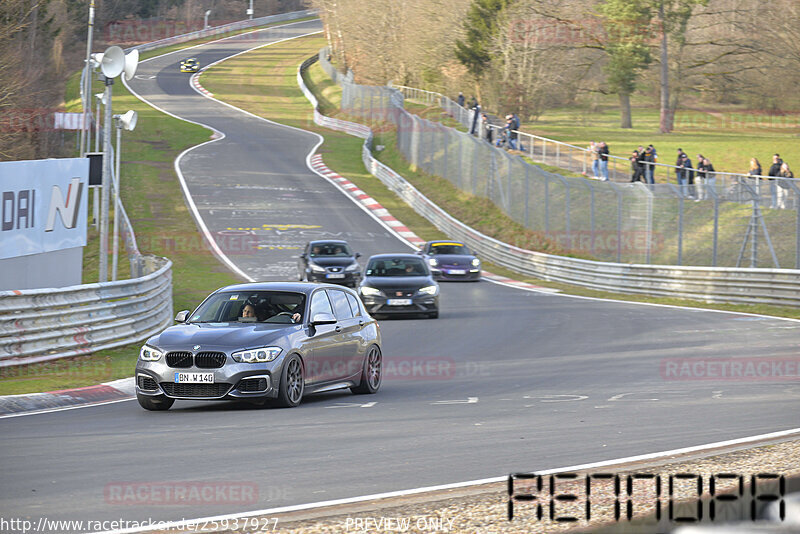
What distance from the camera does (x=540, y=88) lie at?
75375mm

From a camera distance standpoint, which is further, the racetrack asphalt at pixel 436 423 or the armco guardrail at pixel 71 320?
the armco guardrail at pixel 71 320

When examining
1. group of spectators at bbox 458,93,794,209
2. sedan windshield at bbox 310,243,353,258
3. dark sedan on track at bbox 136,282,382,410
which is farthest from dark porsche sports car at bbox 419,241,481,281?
dark sedan on track at bbox 136,282,382,410

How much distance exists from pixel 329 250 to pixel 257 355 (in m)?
20.5

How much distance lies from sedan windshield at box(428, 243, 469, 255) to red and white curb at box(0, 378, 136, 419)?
2165 centimetres

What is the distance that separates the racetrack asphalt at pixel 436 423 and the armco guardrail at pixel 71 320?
3297 millimetres

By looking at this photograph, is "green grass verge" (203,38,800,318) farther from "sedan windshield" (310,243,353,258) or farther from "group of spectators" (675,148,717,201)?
"sedan windshield" (310,243,353,258)

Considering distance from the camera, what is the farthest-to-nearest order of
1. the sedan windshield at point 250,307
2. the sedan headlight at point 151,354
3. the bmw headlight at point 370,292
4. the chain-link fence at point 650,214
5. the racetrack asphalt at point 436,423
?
the chain-link fence at point 650,214 < the bmw headlight at point 370,292 < the sedan windshield at point 250,307 < the sedan headlight at point 151,354 < the racetrack asphalt at point 436,423

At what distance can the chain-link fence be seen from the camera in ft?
96.9

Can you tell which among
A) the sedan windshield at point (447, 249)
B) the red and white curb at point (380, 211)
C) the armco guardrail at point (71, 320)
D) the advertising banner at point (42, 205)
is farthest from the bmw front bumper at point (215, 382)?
the sedan windshield at point (447, 249)

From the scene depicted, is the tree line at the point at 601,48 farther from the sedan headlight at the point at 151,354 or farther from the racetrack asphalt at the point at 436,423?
the sedan headlight at the point at 151,354

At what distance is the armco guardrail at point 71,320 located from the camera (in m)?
15.4

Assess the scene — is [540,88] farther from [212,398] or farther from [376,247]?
[212,398]

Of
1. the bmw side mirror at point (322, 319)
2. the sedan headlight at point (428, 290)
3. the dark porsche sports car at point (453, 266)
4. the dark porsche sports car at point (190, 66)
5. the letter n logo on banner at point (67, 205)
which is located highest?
the dark porsche sports car at point (190, 66)

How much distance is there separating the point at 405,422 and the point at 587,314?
1496cm
